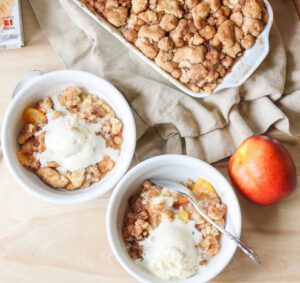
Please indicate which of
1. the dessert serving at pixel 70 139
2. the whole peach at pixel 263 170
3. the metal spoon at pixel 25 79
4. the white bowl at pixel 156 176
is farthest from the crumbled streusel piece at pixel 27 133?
the whole peach at pixel 263 170

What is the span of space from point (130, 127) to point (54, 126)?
0.18m

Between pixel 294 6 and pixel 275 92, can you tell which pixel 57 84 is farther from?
pixel 294 6

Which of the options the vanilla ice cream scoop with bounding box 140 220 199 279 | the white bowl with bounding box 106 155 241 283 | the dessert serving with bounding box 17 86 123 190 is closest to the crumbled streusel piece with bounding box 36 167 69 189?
the dessert serving with bounding box 17 86 123 190

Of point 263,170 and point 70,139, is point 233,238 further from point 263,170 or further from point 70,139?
point 70,139

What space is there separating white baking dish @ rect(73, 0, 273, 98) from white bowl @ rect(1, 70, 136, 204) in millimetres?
109

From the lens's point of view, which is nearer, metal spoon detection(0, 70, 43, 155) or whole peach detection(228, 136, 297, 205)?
whole peach detection(228, 136, 297, 205)

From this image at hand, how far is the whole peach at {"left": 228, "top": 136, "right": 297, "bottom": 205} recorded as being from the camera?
1.33 m

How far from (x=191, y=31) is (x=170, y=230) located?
1.54 ft

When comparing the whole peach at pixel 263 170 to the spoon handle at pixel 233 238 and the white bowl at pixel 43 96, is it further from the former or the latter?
the white bowl at pixel 43 96

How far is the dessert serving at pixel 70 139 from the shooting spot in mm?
1363

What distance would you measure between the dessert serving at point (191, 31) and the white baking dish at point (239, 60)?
1 cm

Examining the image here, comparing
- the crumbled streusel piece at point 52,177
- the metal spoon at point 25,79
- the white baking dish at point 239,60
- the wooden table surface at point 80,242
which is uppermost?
the white baking dish at point 239,60

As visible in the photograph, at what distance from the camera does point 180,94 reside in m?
1.43

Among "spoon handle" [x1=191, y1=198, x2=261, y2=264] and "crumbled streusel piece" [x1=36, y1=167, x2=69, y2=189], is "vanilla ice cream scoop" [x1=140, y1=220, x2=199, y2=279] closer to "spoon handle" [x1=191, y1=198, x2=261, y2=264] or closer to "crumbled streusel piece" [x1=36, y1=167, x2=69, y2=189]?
"spoon handle" [x1=191, y1=198, x2=261, y2=264]
